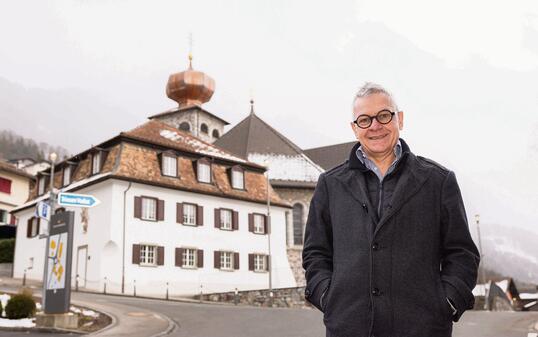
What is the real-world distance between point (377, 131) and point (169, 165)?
96.7 feet

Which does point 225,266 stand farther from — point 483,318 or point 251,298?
point 483,318

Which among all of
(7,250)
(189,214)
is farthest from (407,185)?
(7,250)

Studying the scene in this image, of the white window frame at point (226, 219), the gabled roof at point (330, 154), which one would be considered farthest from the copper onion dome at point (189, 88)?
the white window frame at point (226, 219)

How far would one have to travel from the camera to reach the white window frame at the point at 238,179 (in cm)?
3519

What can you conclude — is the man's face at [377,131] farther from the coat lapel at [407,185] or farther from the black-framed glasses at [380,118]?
the coat lapel at [407,185]

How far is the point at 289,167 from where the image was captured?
4291 centimetres

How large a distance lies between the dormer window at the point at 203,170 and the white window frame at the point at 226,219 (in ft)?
6.47

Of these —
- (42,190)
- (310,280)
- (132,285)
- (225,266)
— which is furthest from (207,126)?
(310,280)

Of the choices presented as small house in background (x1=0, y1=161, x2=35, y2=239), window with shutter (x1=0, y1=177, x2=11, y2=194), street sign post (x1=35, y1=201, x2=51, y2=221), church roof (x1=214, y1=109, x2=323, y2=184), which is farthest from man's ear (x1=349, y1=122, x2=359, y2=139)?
window with shutter (x1=0, y1=177, x2=11, y2=194)

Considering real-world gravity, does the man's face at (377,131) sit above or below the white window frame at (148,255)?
below

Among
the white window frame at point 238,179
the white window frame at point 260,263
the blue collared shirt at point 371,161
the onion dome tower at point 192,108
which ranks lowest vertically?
the blue collared shirt at point 371,161

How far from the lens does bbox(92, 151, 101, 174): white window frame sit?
31.0 meters

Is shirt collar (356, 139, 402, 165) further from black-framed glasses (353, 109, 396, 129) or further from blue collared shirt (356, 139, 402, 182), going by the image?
black-framed glasses (353, 109, 396, 129)

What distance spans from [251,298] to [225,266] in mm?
3603
